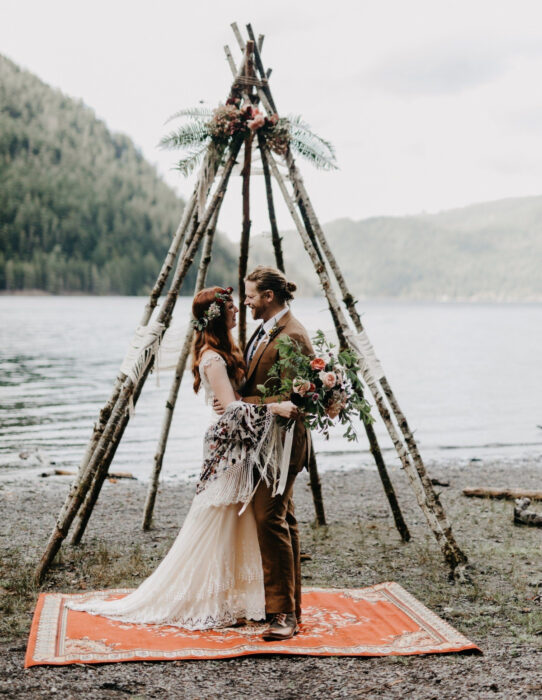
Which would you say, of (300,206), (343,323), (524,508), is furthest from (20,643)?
(524,508)

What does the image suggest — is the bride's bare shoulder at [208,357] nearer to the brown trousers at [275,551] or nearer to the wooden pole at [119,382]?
the brown trousers at [275,551]

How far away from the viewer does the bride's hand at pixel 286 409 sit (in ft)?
14.4

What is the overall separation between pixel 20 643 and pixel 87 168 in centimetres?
14469

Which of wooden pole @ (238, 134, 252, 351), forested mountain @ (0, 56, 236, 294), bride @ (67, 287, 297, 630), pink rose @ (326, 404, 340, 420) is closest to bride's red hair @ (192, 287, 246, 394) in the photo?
bride @ (67, 287, 297, 630)

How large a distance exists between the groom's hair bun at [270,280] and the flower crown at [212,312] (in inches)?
6.9

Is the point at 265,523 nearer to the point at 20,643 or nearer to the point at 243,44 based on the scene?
the point at 20,643

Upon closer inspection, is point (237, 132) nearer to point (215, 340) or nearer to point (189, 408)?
point (215, 340)

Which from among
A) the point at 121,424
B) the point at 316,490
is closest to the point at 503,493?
the point at 316,490

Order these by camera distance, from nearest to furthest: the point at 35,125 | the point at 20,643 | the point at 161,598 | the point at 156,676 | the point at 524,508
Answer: the point at 156,676 < the point at 20,643 < the point at 161,598 < the point at 524,508 < the point at 35,125

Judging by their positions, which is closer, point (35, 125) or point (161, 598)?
point (161, 598)

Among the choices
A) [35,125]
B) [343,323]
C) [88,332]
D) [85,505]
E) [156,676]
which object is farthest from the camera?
[35,125]

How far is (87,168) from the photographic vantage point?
14088 centimetres

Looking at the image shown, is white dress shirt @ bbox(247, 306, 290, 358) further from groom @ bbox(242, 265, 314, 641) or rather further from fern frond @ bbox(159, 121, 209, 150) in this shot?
fern frond @ bbox(159, 121, 209, 150)

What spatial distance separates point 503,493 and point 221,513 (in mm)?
6160
